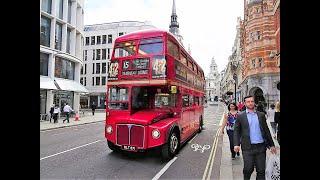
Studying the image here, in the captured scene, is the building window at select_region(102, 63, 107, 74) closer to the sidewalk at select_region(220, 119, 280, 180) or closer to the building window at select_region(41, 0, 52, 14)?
the building window at select_region(41, 0, 52, 14)

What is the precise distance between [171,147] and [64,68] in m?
23.9

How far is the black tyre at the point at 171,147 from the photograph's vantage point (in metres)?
8.51

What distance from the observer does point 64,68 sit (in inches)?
1182

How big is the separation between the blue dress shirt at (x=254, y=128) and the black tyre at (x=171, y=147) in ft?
12.9

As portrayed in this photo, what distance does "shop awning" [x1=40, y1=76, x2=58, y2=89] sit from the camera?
2443cm

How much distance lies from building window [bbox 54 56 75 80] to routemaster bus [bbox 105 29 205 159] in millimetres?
21006

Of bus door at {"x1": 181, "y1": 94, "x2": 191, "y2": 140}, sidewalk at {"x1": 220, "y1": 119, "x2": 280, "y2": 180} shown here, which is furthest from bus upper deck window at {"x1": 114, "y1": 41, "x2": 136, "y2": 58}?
sidewalk at {"x1": 220, "y1": 119, "x2": 280, "y2": 180}

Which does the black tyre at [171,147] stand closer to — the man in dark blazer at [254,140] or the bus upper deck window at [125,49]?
the bus upper deck window at [125,49]

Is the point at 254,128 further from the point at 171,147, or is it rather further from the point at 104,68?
the point at 104,68

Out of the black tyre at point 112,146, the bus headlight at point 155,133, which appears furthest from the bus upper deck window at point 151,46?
the black tyre at point 112,146
